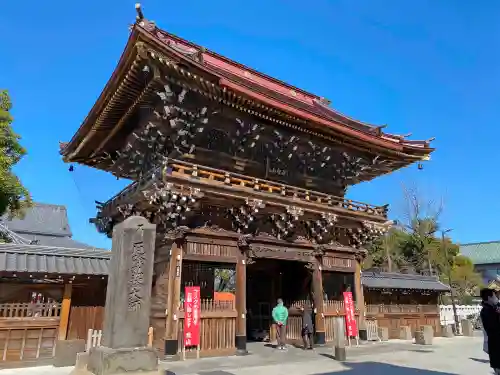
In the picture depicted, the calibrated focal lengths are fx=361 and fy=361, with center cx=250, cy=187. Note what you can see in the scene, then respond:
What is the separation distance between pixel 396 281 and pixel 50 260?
19.7 meters

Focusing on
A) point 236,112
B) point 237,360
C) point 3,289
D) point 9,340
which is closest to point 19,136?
point 3,289

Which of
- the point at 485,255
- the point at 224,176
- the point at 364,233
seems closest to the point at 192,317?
the point at 224,176

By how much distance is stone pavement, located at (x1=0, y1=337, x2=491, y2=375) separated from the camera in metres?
9.95

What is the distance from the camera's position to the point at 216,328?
1262 cm

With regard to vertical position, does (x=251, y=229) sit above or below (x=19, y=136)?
below

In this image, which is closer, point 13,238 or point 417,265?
point 13,238

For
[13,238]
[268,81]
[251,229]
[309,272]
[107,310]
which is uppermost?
[268,81]

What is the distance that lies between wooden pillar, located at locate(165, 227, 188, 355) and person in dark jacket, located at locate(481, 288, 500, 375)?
8.58 metres

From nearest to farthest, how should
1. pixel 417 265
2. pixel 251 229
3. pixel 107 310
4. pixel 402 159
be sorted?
pixel 107 310, pixel 251 229, pixel 402 159, pixel 417 265

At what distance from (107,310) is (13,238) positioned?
32242mm

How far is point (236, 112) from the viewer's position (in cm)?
1352

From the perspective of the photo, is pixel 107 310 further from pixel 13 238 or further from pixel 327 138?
pixel 13 238

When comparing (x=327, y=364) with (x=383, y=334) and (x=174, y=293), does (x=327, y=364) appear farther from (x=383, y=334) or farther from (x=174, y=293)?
(x=383, y=334)

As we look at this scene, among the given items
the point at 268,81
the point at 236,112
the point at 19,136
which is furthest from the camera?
the point at 268,81
